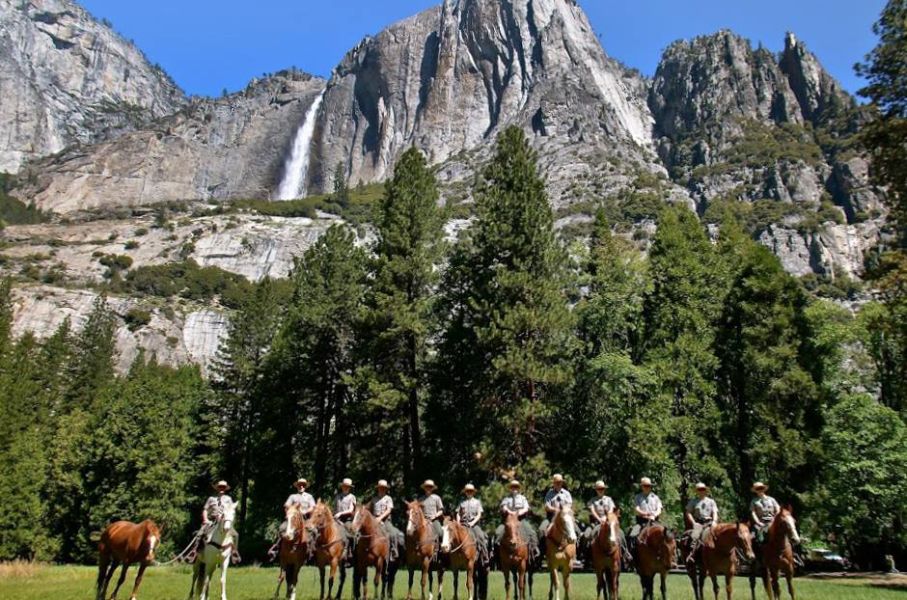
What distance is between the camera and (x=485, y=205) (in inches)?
1228

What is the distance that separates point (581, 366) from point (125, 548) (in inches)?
832

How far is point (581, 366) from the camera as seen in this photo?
30.6 m

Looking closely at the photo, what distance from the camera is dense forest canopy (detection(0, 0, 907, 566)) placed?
27359mm

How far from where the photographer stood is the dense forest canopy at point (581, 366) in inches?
1077

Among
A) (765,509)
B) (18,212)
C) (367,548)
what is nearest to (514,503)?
(367,548)

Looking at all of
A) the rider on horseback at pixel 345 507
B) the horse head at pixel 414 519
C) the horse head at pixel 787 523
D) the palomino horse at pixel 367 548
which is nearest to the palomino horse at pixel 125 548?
the rider on horseback at pixel 345 507

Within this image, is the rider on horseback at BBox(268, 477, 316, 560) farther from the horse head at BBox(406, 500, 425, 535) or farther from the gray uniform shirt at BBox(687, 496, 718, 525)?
the gray uniform shirt at BBox(687, 496, 718, 525)

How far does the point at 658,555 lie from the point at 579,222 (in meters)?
131

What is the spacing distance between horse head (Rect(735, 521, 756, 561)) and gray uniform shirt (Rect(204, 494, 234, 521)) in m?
11.9

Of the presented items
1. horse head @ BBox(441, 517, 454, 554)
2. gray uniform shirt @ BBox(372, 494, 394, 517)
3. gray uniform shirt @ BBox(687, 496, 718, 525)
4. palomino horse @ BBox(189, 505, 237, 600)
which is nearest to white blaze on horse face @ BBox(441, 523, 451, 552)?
horse head @ BBox(441, 517, 454, 554)

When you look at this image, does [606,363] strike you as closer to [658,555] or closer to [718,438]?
[718,438]

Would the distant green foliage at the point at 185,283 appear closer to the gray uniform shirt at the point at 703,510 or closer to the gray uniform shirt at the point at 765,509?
the gray uniform shirt at the point at 703,510

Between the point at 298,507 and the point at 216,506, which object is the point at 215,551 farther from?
the point at 298,507

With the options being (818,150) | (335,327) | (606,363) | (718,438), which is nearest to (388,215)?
(335,327)
